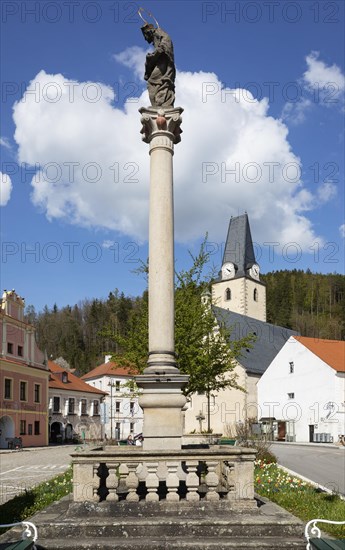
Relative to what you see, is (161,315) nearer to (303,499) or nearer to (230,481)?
(230,481)

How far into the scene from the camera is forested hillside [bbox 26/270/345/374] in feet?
319

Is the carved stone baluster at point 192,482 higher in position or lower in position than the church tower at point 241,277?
lower

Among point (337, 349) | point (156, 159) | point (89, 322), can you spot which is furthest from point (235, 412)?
point (89, 322)

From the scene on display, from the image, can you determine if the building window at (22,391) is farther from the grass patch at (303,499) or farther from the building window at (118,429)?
the grass patch at (303,499)

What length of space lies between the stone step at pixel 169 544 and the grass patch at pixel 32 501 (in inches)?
70.5

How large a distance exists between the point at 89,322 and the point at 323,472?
91214mm

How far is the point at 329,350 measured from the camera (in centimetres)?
4897

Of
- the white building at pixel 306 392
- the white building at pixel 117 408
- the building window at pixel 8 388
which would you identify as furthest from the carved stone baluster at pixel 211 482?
the white building at pixel 117 408

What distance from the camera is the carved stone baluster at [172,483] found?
757 cm

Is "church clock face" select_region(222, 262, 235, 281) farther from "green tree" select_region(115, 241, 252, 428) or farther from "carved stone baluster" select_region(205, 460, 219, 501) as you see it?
"carved stone baluster" select_region(205, 460, 219, 501)

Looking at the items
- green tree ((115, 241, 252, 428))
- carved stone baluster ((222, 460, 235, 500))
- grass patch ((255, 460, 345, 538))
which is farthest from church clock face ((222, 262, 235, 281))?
carved stone baluster ((222, 460, 235, 500))

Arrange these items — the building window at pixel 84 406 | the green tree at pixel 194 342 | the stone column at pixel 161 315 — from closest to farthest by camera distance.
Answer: the stone column at pixel 161 315
the green tree at pixel 194 342
the building window at pixel 84 406

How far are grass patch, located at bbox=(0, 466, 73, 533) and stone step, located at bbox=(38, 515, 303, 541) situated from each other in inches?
57.5

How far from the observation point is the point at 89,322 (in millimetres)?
107125
